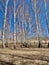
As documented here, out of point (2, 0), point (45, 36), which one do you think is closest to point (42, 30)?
point (45, 36)

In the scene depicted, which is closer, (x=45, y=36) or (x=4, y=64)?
(x=4, y=64)

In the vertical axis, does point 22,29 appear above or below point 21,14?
below

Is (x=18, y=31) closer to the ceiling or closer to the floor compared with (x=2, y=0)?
closer to the floor

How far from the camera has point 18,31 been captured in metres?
47.6

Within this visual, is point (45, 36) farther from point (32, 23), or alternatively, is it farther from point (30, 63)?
point (30, 63)

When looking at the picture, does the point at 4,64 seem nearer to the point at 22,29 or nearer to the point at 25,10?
the point at 25,10

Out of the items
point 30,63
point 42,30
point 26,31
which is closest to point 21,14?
point 26,31

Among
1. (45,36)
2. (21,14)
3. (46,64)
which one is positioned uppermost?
(21,14)

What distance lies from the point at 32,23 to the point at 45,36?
859 cm

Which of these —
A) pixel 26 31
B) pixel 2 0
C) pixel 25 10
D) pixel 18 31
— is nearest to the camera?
pixel 2 0

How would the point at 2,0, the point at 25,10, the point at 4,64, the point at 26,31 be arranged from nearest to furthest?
1. the point at 4,64
2. the point at 2,0
3. the point at 25,10
4. the point at 26,31

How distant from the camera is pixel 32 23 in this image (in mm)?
42094

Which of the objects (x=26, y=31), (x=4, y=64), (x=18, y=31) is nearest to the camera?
(x=4, y=64)

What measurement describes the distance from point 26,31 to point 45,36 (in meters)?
7.46
